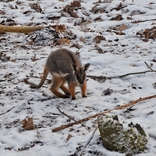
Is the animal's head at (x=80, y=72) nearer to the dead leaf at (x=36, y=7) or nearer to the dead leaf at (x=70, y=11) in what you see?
the dead leaf at (x=70, y=11)

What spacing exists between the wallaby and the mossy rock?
177 cm

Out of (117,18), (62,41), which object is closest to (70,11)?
(117,18)

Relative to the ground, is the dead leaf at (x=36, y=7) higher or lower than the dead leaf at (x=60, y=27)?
higher

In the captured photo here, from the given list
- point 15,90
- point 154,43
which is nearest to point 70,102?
point 15,90

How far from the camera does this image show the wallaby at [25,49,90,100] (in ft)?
18.6

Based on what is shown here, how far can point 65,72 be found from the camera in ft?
19.3

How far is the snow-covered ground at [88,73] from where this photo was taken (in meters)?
4.35

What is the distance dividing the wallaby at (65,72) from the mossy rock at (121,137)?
1.77 metres

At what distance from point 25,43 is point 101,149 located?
219 inches

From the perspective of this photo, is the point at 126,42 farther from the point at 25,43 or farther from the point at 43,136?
the point at 43,136

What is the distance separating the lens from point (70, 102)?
5625 millimetres

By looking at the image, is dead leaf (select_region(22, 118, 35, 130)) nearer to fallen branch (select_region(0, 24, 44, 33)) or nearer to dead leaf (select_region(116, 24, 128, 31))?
fallen branch (select_region(0, 24, 44, 33))

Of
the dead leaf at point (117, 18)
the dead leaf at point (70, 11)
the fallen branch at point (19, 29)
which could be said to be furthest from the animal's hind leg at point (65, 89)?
the dead leaf at point (70, 11)

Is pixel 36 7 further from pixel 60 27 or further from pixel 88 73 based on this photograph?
pixel 88 73
